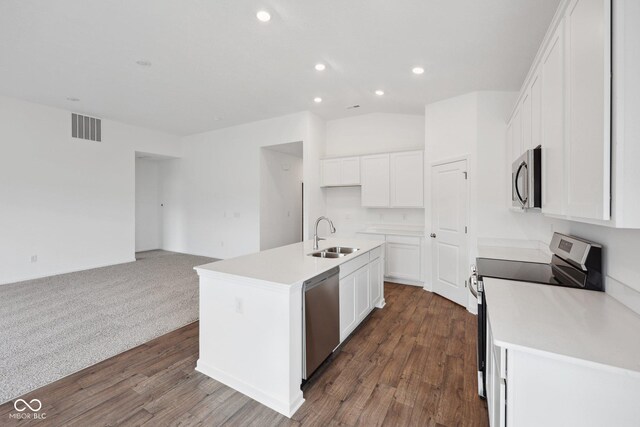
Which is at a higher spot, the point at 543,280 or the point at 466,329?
the point at 543,280

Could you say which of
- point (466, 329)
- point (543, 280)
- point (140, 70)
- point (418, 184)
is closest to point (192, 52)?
point (140, 70)

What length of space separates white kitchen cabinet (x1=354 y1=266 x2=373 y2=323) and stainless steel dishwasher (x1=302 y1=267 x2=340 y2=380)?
49 centimetres

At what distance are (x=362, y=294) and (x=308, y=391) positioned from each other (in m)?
1.21

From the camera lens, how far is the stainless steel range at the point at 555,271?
1612 millimetres

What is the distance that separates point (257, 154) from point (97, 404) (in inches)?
190

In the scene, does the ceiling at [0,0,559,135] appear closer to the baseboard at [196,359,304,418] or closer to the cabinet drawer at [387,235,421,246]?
the cabinet drawer at [387,235,421,246]

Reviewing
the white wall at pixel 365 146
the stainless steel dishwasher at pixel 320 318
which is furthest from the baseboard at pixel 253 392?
the white wall at pixel 365 146

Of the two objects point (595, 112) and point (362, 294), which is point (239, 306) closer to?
point (362, 294)

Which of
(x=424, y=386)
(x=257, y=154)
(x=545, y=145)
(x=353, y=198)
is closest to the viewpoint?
(x=545, y=145)

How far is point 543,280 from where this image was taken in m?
Answer: 1.88

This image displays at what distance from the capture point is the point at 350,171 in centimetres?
526

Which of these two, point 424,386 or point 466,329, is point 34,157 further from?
point 466,329

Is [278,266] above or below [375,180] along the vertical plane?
below

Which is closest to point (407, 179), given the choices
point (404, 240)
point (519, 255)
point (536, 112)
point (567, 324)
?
point (404, 240)
